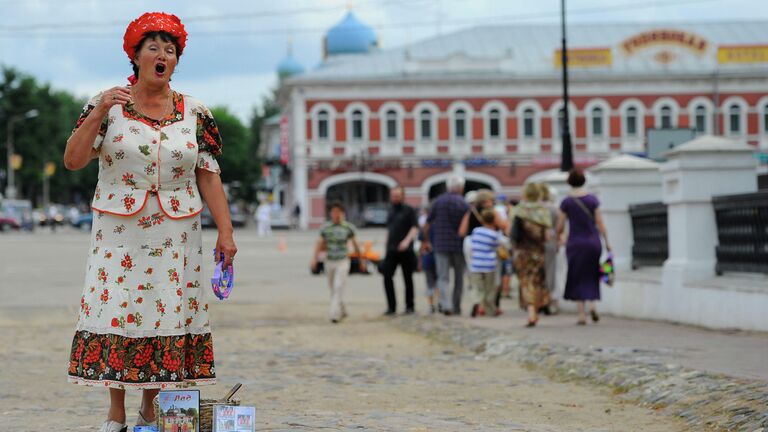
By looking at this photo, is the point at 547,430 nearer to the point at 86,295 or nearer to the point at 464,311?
the point at 86,295

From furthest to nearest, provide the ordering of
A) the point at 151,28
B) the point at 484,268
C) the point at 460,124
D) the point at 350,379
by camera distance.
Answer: the point at 460,124 → the point at 484,268 → the point at 350,379 → the point at 151,28

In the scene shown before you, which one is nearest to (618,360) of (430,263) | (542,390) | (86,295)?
(542,390)

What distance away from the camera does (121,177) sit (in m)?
6.53

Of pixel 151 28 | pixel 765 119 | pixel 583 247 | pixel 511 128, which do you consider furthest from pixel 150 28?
pixel 765 119

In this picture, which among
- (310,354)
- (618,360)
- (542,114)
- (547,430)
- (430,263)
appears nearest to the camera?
(547,430)

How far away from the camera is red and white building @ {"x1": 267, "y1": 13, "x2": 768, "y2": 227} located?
77188 mm

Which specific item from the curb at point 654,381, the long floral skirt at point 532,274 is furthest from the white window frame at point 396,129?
the curb at point 654,381

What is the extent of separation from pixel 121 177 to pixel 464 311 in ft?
44.0

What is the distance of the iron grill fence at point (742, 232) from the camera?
13.5m

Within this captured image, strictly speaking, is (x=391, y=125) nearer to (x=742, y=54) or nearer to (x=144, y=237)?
(x=742, y=54)

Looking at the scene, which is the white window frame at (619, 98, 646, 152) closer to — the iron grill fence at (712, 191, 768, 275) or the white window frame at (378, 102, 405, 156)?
the white window frame at (378, 102, 405, 156)

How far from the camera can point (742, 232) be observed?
1414cm

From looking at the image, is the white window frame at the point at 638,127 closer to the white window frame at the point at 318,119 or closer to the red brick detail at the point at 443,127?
the red brick detail at the point at 443,127

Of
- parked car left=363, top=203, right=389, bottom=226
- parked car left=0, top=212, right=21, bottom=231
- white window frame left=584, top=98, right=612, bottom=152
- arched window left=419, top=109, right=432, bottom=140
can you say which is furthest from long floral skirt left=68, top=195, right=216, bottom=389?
parked car left=0, top=212, right=21, bottom=231
